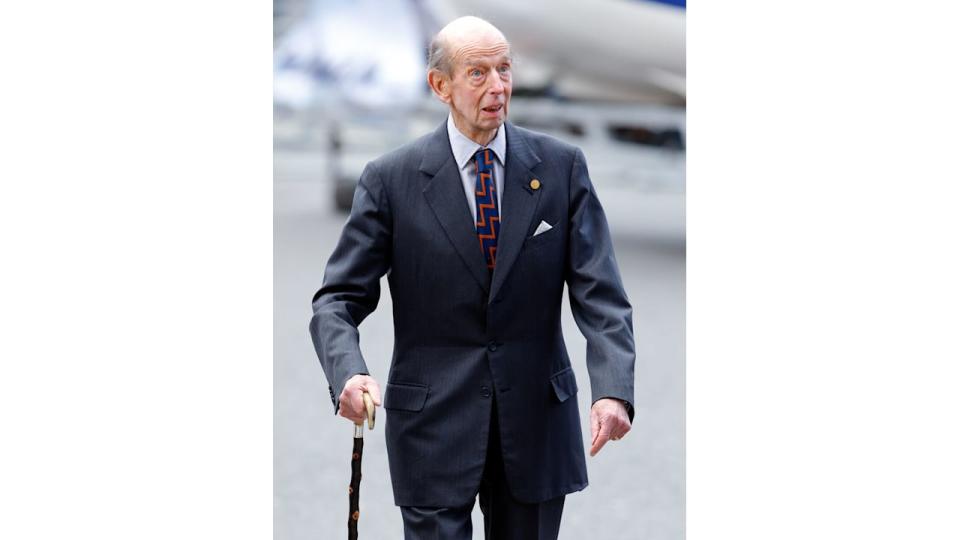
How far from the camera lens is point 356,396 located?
3.58m

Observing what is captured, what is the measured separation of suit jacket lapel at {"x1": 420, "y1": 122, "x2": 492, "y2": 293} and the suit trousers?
339 millimetres

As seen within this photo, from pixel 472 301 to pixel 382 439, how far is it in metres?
3.86

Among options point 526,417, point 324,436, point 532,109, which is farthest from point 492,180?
point 532,109

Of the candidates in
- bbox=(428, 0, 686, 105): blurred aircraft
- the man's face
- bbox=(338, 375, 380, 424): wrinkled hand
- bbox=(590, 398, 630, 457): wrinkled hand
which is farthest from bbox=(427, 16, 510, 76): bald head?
bbox=(428, 0, 686, 105): blurred aircraft

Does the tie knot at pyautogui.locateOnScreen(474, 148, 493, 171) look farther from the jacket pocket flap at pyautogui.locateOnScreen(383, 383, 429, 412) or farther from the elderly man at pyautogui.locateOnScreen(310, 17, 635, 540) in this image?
the jacket pocket flap at pyautogui.locateOnScreen(383, 383, 429, 412)

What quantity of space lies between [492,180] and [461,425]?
0.62 meters

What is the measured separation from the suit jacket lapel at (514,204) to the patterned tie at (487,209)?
1.0 inches

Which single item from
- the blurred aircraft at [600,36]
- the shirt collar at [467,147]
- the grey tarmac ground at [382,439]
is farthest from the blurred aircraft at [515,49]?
the shirt collar at [467,147]

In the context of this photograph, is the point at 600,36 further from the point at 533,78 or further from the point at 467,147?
the point at 467,147

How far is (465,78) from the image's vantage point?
373cm

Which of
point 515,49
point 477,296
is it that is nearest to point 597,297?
point 477,296

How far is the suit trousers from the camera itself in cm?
386

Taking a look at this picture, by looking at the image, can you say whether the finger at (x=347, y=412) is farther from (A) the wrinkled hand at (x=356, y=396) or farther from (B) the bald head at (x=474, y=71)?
(B) the bald head at (x=474, y=71)

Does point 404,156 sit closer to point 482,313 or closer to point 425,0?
point 482,313
